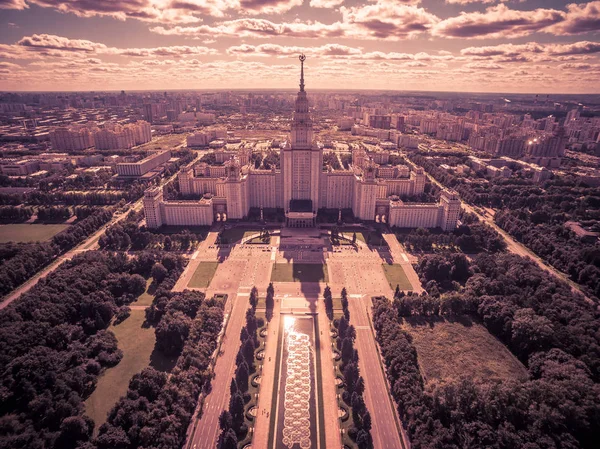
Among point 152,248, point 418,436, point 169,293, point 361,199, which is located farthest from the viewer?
point 361,199

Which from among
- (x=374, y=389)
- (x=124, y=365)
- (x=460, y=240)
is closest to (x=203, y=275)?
(x=124, y=365)

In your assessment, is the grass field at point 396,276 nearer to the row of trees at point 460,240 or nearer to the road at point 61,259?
the row of trees at point 460,240

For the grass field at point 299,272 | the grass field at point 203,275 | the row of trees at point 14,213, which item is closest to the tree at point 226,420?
the grass field at point 203,275

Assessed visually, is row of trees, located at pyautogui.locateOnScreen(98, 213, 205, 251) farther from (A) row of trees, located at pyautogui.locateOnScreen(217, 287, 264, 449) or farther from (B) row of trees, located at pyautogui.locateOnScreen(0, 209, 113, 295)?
(A) row of trees, located at pyautogui.locateOnScreen(217, 287, 264, 449)

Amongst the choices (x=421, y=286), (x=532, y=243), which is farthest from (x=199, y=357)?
(x=532, y=243)

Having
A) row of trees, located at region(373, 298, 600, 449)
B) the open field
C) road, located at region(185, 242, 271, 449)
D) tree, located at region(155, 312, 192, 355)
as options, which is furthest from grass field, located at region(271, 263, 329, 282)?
row of trees, located at region(373, 298, 600, 449)

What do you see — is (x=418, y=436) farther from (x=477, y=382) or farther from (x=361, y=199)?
(x=361, y=199)

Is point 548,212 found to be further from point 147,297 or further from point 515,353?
point 147,297
